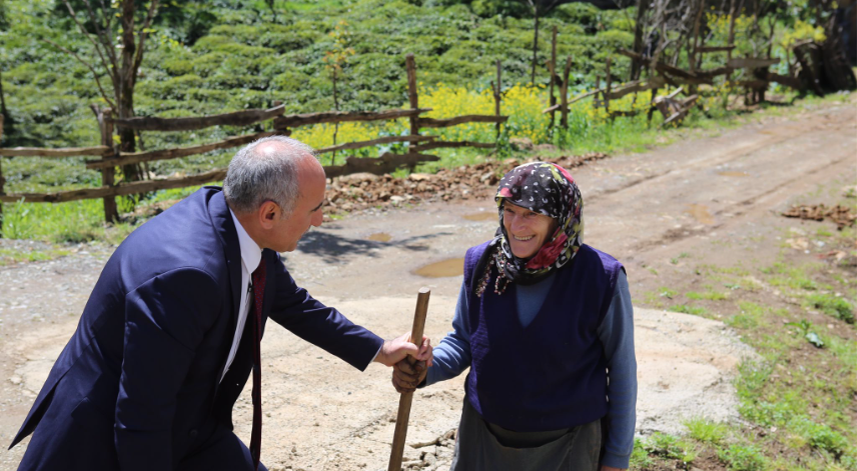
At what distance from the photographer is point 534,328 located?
86.4 inches

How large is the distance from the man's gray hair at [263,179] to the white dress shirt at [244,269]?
0.06 m

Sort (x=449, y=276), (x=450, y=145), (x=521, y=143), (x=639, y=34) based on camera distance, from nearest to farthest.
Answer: (x=449, y=276), (x=450, y=145), (x=521, y=143), (x=639, y=34)

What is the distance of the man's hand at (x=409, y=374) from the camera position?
8.29ft

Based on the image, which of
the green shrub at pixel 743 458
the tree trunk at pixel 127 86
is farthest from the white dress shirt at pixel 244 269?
the tree trunk at pixel 127 86

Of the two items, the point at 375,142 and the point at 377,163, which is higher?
the point at 375,142

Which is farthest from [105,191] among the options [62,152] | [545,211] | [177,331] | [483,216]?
[545,211]

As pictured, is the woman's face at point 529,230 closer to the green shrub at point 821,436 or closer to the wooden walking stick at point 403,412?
the wooden walking stick at point 403,412

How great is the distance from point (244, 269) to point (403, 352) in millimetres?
758

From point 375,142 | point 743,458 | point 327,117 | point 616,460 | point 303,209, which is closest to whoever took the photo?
point 303,209

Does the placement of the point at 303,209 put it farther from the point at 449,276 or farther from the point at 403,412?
the point at 449,276

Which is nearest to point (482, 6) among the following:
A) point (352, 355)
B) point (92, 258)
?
point (92, 258)

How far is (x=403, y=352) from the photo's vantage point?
8.31ft

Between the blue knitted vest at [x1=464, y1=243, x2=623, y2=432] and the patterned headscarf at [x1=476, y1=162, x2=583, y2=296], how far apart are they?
52mm

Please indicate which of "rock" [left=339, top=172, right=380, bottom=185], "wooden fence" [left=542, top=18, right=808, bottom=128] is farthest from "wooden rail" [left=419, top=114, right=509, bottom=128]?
"rock" [left=339, top=172, right=380, bottom=185]
